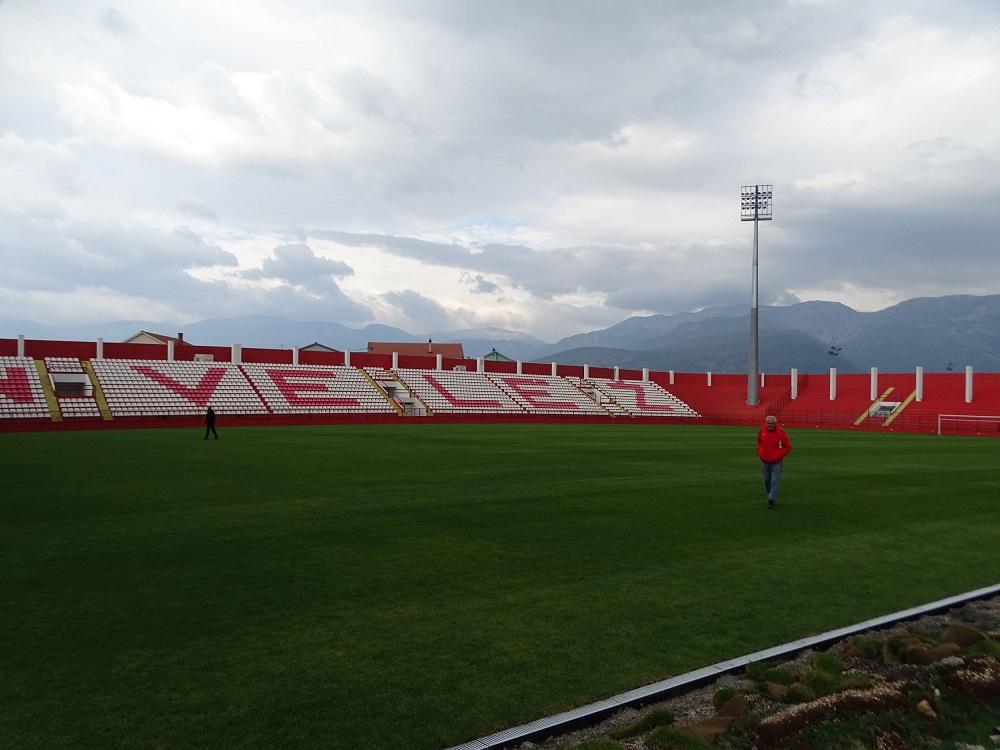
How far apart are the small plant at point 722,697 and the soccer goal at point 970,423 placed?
4377 centimetres

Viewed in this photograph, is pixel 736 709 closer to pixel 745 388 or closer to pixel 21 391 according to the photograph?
pixel 21 391

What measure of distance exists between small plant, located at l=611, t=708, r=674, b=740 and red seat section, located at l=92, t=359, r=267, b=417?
37465 millimetres

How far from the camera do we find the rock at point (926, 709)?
4.08 m

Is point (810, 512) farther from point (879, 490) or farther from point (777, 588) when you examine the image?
point (777, 588)

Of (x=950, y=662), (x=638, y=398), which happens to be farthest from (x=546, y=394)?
(x=950, y=662)

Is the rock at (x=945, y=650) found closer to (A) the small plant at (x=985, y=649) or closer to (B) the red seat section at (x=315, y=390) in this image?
(A) the small plant at (x=985, y=649)

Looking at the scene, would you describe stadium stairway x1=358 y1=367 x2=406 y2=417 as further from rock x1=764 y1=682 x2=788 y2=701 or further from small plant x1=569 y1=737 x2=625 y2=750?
small plant x1=569 y1=737 x2=625 y2=750

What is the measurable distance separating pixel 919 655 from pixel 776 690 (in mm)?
1318

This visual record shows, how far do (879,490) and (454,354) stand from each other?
6231cm

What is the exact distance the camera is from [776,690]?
4.37m

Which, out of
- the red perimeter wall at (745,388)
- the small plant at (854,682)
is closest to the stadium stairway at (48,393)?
the red perimeter wall at (745,388)

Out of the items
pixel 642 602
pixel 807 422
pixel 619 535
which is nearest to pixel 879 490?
pixel 619 535

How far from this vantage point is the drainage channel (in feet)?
12.4

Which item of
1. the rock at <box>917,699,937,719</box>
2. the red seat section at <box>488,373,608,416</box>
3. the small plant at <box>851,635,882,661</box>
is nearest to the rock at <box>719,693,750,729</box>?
the rock at <box>917,699,937,719</box>
